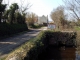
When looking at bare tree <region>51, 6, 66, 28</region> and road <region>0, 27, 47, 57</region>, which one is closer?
road <region>0, 27, 47, 57</region>

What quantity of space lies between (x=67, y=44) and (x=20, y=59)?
28.7 meters

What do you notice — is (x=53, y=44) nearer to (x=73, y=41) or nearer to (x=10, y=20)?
(x=73, y=41)

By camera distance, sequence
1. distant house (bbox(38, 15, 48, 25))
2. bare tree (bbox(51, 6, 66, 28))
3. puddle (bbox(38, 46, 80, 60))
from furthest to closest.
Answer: distant house (bbox(38, 15, 48, 25)) < bare tree (bbox(51, 6, 66, 28)) < puddle (bbox(38, 46, 80, 60))

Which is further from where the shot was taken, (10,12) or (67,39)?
(10,12)

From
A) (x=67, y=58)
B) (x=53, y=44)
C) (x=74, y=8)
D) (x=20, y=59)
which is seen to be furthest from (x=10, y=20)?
(x=20, y=59)

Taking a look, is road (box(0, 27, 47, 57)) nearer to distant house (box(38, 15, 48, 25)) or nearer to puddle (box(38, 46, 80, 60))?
puddle (box(38, 46, 80, 60))

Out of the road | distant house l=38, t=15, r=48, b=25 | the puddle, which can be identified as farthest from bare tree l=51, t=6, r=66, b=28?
distant house l=38, t=15, r=48, b=25

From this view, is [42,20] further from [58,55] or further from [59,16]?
[58,55]

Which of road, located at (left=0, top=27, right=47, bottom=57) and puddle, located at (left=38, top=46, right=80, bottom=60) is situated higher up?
road, located at (left=0, top=27, right=47, bottom=57)

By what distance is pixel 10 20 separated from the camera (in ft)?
161

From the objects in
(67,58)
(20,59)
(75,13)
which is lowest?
(67,58)

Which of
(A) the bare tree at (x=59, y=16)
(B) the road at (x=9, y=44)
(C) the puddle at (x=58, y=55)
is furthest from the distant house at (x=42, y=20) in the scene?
(C) the puddle at (x=58, y=55)

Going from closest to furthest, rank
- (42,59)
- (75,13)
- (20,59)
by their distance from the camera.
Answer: (20,59) → (42,59) → (75,13)

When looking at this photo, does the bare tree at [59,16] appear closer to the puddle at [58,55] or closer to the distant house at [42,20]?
the puddle at [58,55]
